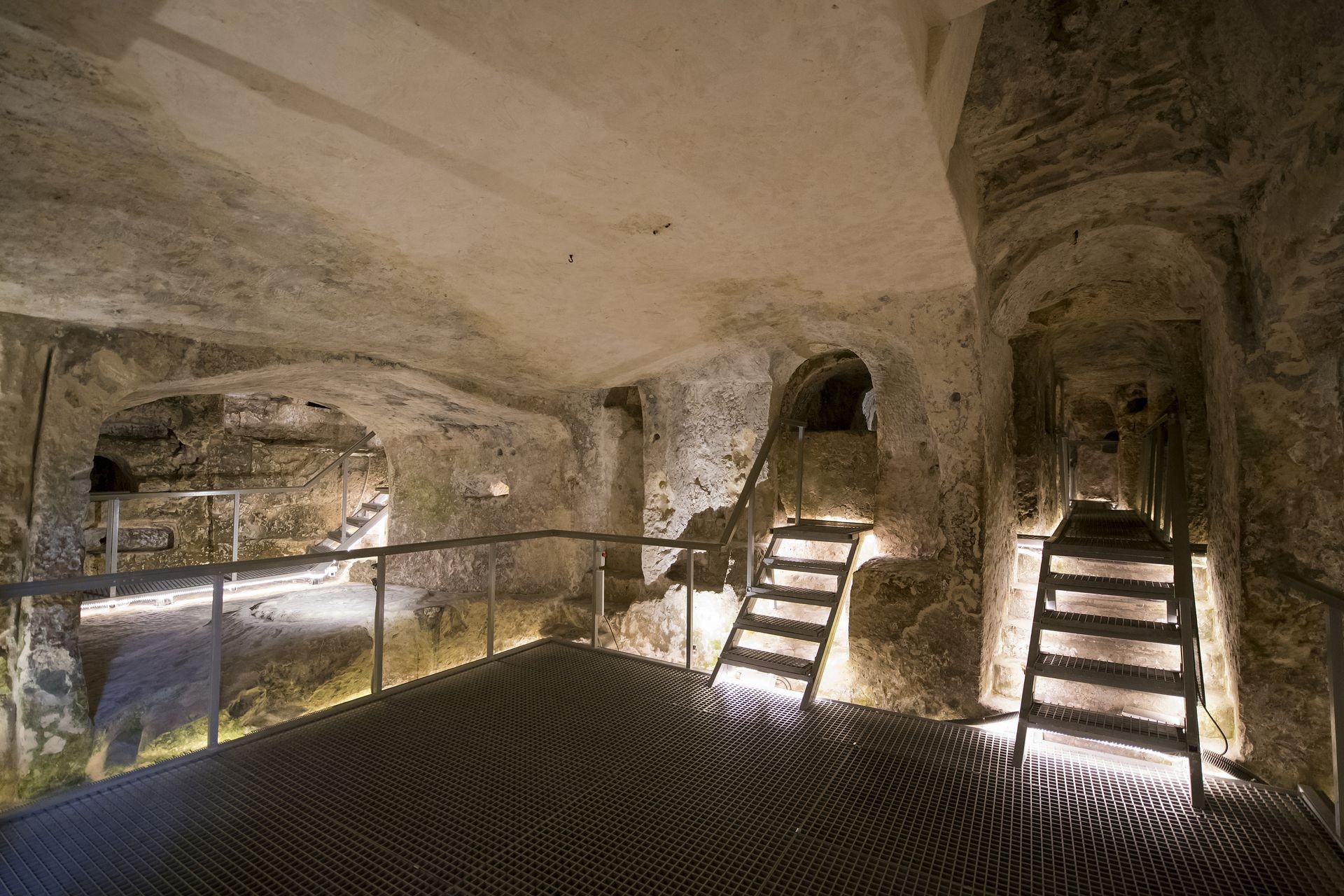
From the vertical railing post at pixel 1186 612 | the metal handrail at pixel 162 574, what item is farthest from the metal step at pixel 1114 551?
the metal handrail at pixel 162 574

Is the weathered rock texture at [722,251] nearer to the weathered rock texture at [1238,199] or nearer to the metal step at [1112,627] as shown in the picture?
the weathered rock texture at [1238,199]

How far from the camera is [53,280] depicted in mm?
3623

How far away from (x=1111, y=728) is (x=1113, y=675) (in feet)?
1.55

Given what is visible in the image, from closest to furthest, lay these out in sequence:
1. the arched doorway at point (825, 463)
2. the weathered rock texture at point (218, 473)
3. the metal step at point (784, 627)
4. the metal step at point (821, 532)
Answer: the metal step at point (784, 627), the metal step at point (821, 532), the arched doorway at point (825, 463), the weathered rock texture at point (218, 473)

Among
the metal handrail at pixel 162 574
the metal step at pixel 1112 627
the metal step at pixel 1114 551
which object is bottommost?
the metal step at pixel 1112 627

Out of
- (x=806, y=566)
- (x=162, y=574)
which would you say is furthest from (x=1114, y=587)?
(x=162, y=574)

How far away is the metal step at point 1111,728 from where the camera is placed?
2.92 m

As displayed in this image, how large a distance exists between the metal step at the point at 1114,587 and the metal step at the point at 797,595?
1401 mm

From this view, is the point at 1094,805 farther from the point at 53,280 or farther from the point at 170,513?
the point at 170,513

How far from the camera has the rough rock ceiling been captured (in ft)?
7.13

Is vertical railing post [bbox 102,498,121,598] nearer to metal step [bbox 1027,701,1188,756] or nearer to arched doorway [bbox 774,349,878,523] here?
arched doorway [bbox 774,349,878,523]

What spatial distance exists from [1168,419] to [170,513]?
10.8 m

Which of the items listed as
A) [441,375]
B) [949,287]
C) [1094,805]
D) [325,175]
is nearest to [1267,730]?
[1094,805]

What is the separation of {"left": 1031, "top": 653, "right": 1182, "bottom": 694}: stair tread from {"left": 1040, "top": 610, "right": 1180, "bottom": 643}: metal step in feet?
0.53
